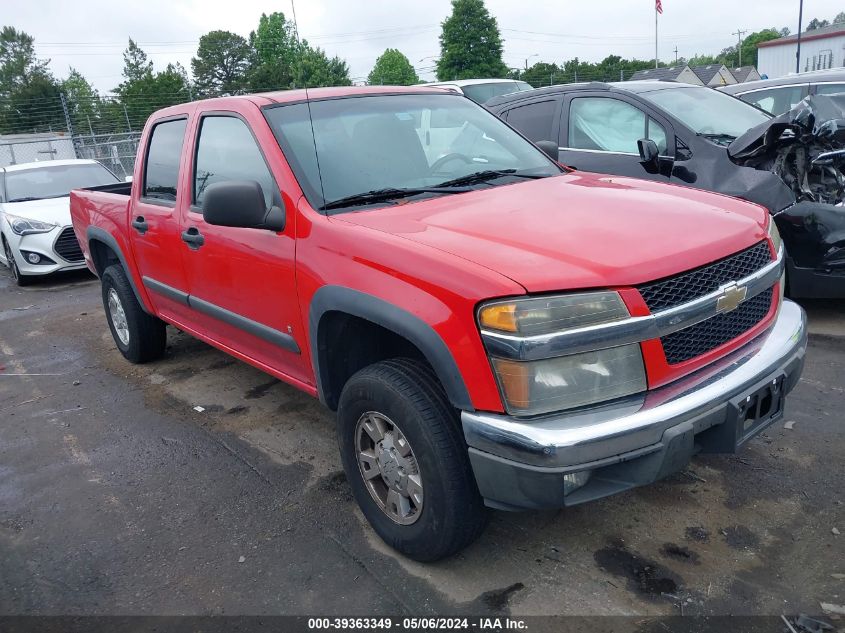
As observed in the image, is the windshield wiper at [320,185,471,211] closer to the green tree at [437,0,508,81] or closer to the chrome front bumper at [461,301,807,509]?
the chrome front bumper at [461,301,807,509]

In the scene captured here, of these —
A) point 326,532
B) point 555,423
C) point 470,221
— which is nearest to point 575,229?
point 470,221

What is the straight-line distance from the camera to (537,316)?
2.24 metres

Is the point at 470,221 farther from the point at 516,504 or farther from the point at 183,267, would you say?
the point at 183,267

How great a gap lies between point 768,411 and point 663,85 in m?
4.39

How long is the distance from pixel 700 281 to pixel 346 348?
147 centimetres

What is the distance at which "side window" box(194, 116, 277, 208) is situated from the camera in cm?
342

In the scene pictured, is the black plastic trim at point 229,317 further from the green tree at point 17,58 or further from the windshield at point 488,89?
the green tree at point 17,58

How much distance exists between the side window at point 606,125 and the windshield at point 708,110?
19cm

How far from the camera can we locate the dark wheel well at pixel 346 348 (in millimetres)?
2984

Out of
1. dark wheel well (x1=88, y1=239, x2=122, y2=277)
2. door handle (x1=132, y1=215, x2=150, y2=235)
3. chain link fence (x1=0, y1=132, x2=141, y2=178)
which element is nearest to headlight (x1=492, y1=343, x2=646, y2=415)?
door handle (x1=132, y1=215, x2=150, y2=235)

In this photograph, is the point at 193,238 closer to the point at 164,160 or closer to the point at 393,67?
the point at 164,160

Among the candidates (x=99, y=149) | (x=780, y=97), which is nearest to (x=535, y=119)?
(x=780, y=97)

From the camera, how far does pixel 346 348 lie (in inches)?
123

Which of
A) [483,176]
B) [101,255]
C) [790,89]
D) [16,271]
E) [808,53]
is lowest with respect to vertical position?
[16,271]
